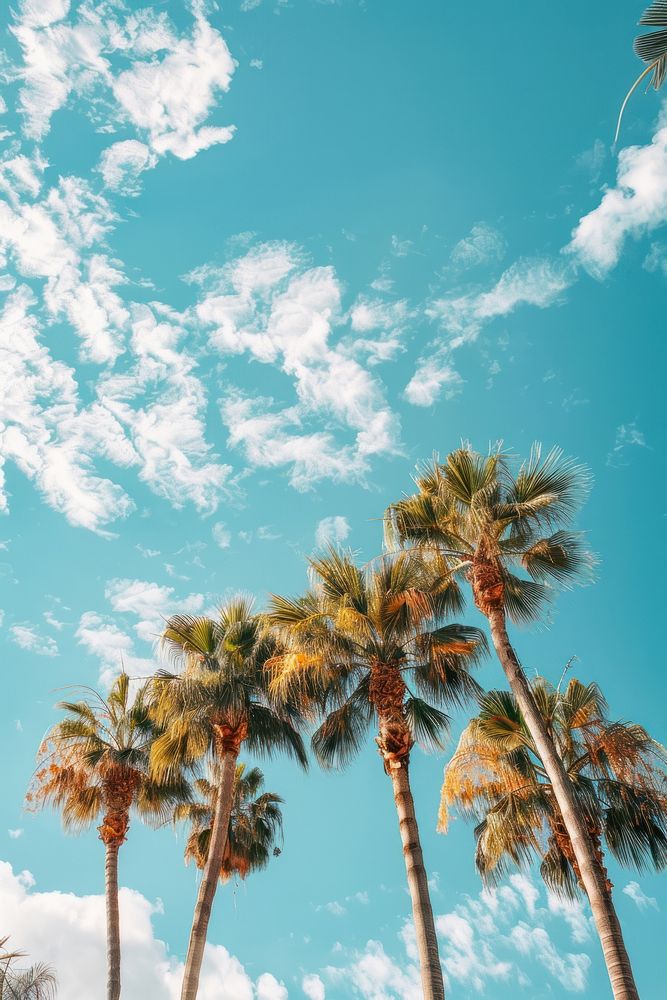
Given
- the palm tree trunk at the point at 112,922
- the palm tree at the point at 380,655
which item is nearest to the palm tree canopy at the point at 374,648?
the palm tree at the point at 380,655

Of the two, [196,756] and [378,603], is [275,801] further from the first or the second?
[378,603]

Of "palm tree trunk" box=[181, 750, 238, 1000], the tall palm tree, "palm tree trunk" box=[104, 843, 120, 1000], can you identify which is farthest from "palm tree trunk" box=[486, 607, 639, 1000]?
"palm tree trunk" box=[104, 843, 120, 1000]

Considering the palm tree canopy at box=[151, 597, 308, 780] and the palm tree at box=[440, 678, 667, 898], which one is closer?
the palm tree at box=[440, 678, 667, 898]

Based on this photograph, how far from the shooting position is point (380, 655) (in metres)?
16.5

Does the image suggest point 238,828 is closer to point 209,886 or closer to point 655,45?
point 209,886

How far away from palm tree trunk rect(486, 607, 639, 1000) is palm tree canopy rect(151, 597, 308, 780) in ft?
17.0

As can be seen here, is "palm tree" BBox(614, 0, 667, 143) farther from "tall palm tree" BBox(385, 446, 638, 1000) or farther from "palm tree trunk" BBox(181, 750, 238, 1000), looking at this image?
"palm tree trunk" BBox(181, 750, 238, 1000)

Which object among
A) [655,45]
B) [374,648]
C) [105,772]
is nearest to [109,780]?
[105,772]

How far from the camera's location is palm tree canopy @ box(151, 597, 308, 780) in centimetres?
1881

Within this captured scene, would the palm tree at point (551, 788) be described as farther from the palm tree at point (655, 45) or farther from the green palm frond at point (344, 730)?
→ the palm tree at point (655, 45)

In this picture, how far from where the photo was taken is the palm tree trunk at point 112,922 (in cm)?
1988

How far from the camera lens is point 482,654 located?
17.5 meters

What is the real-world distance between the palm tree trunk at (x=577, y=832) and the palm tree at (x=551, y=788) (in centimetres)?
119

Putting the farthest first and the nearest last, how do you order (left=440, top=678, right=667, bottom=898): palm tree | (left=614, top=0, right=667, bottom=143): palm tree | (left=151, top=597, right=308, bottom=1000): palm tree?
(left=151, top=597, right=308, bottom=1000): palm tree
(left=440, top=678, right=667, bottom=898): palm tree
(left=614, top=0, right=667, bottom=143): palm tree
